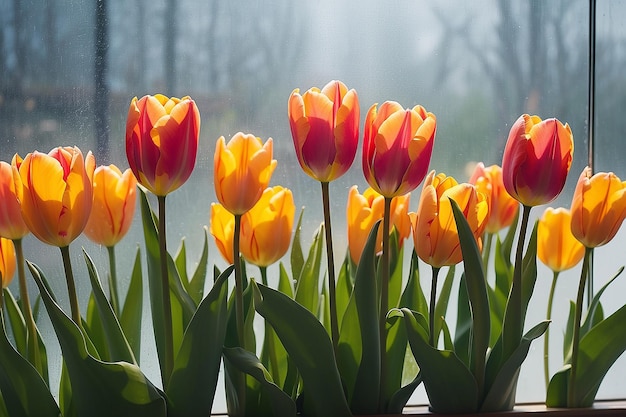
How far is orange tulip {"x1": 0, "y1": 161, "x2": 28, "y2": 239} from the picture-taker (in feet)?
2.04

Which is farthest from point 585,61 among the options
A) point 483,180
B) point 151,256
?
point 151,256

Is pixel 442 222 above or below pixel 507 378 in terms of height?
above

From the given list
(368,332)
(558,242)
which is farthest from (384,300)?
(558,242)

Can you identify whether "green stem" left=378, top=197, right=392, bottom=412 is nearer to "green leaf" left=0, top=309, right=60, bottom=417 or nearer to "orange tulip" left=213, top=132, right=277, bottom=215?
"orange tulip" left=213, top=132, right=277, bottom=215

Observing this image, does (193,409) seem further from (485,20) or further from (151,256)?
(485,20)

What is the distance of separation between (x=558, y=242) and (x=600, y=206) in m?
0.12

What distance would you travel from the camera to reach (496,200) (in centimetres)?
79

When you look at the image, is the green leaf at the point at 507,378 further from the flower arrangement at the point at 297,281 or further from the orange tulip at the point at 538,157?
the orange tulip at the point at 538,157

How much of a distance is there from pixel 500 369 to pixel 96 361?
0.35 meters

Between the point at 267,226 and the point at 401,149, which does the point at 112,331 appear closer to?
the point at 267,226

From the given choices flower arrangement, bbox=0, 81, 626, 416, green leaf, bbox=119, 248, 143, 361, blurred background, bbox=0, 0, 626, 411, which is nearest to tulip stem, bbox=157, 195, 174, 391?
flower arrangement, bbox=0, 81, 626, 416

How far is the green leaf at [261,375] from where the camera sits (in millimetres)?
618

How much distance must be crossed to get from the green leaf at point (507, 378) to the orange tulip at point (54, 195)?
1.28 ft

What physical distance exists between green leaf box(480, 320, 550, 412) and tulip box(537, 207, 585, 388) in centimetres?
13
